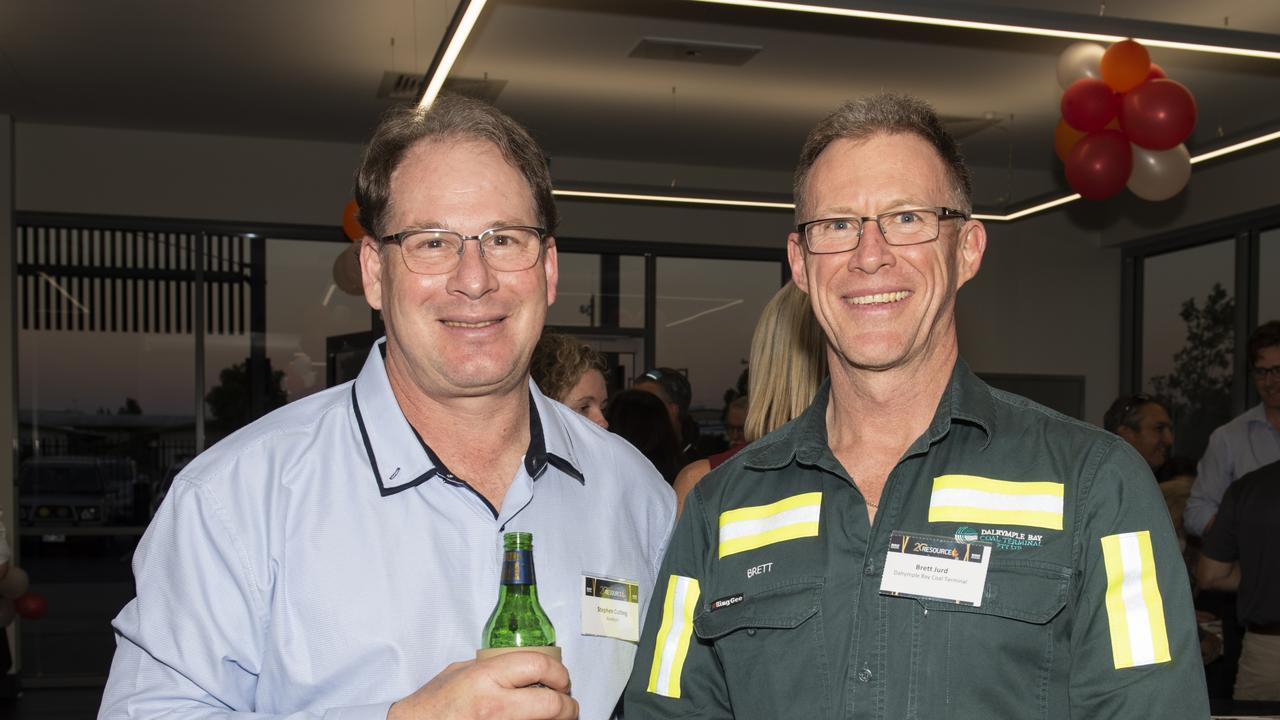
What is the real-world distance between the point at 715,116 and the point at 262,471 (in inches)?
254

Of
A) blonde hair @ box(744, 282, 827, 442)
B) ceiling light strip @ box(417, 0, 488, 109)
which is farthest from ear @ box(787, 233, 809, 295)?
ceiling light strip @ box(417, 0, 488, 109)

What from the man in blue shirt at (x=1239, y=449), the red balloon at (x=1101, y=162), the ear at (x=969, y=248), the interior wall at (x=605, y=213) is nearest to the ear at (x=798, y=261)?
the ear at (x=969, y=248)

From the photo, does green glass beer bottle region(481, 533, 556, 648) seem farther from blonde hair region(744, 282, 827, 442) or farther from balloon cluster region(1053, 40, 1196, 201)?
balloon cluster region(1053, 40, 1196, 201)

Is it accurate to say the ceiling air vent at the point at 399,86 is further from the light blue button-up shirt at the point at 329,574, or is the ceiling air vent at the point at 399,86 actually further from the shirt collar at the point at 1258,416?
the light blue button-up shirt at the point at 329,574

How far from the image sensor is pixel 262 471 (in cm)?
152

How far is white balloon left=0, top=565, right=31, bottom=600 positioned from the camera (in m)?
6.26

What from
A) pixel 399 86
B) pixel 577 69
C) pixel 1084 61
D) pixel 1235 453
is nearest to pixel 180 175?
pixel 399 86

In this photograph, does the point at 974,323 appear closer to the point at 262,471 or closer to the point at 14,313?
the point at 14,313

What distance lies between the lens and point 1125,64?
15.8 feet

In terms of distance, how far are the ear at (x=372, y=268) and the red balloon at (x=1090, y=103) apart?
13.8 feet

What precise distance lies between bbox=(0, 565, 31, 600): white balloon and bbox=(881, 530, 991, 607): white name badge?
6.11m

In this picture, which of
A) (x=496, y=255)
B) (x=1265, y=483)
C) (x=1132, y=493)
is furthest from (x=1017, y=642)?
(x=1265, y=483)

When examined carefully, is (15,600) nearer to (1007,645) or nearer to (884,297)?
(884,297)

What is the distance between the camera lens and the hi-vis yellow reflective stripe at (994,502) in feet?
4.66
